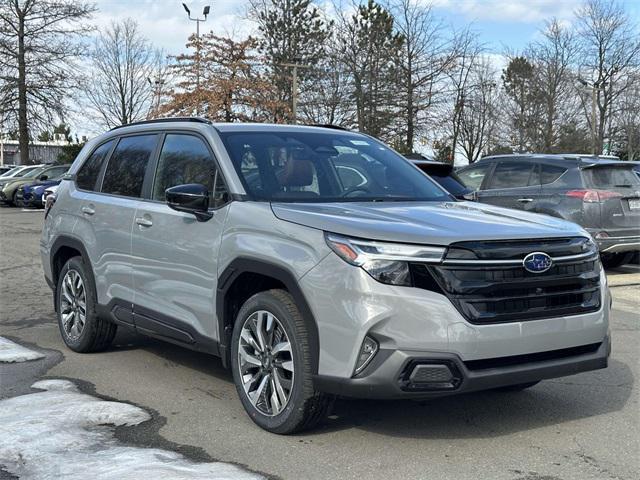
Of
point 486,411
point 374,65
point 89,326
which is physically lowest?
point 486,411

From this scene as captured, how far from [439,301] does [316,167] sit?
1.68 m

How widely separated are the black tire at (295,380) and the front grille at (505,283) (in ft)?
2.35

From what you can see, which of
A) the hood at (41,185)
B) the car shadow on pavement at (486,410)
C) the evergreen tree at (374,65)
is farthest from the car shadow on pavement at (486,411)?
the evergreen tree at (374,65)

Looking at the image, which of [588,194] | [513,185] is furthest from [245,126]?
[513,185]

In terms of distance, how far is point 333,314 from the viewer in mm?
3828

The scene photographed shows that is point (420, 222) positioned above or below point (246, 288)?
above

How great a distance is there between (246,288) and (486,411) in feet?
5.53

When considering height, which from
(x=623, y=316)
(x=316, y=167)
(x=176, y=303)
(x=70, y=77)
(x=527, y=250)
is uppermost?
(x=70, y=77)

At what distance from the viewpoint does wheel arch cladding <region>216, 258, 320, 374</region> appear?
4000 mm

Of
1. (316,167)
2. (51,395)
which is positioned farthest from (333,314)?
(51,395)

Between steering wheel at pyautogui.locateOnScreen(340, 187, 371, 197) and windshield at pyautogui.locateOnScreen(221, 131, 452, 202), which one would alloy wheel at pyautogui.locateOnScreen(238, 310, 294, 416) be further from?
steering wheel at pyautogui.locateOnScreen(340, 187, 371, 197)

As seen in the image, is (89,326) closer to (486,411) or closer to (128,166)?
(128,166)

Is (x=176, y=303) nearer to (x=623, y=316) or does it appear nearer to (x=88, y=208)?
(x=88, y=208)

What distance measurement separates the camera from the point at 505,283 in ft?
→ 12.7
